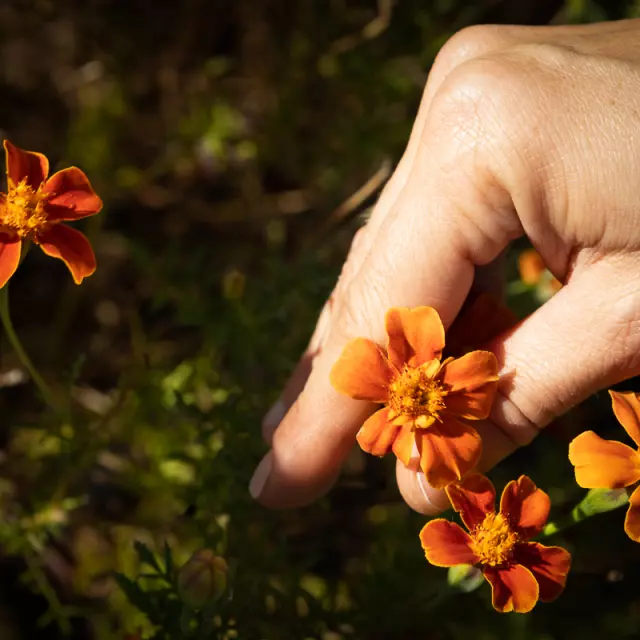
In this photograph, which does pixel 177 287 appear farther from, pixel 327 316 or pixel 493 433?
pixel 493 433

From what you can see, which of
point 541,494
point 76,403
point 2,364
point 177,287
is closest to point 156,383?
point 177,287

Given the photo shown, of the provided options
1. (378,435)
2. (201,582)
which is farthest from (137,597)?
(378,435)

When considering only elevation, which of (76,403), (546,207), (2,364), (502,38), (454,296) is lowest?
(76,403)

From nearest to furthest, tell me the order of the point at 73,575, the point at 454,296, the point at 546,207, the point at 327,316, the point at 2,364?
the point at 546,207 → the point at 454,296 → the point at 327,316 → the point at 73,575 → the point at 2,364

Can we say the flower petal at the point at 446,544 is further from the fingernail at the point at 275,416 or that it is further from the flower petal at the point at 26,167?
the flower petal at the point at 26,167

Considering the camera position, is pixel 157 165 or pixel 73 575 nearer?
pixel 73 575

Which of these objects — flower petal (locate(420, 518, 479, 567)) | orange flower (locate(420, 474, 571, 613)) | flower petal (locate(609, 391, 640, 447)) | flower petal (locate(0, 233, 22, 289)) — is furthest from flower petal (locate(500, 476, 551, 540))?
flower petal (locate(0, 233, 22, 289))

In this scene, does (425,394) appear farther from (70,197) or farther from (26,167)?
(26,167)

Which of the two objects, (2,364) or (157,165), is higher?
(157,165)

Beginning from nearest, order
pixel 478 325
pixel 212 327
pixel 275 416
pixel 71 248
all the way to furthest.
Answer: pixel 71 248 < pixel 478 325 < pixel 275 416 < pixel 212 327
